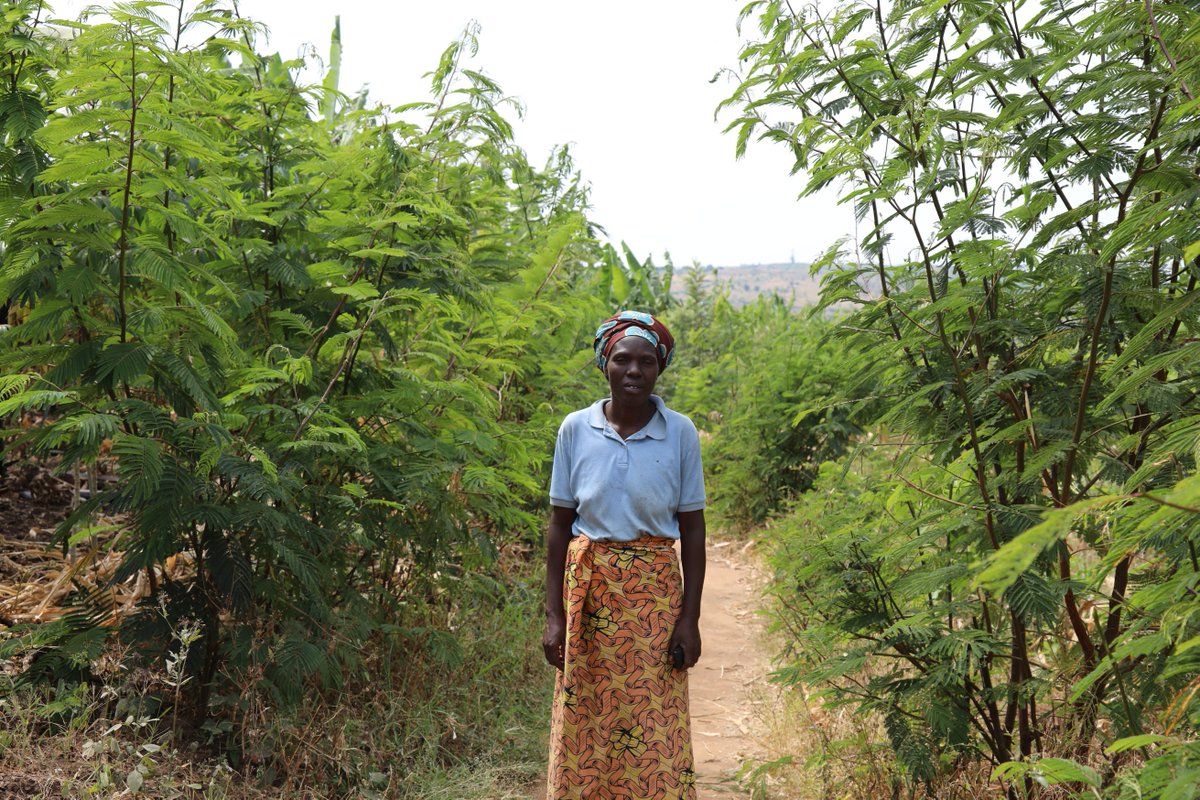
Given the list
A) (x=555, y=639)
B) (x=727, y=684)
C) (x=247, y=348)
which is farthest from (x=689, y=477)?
(x=727, y=684)

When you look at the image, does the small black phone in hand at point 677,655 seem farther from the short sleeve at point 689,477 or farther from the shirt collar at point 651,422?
the shirt collar at point 651,422

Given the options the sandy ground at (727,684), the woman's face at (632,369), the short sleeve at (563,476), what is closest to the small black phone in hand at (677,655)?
the short sleeve at (563,476)

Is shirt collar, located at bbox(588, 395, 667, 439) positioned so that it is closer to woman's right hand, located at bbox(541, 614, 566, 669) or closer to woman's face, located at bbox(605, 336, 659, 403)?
woman's face, located at bbox(605, 336, 659, 403)

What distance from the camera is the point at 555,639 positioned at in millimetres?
3449

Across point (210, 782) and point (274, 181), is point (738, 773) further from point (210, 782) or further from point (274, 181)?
point (274, 181)

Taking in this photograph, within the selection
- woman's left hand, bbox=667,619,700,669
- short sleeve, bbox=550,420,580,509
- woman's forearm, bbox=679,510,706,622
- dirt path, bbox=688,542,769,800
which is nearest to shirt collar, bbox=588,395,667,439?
short sleeve, bbox=550,420,580,509

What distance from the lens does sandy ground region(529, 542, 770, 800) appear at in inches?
203

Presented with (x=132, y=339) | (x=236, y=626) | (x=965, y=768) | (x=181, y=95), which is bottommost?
(x=965, y=768)

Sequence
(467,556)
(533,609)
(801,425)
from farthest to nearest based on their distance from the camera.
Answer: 1. (801,425)
2. (533,609)
3. (467,556)

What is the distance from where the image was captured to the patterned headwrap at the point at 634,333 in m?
3.39

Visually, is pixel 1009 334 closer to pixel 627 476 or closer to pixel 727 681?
pixel 627 476

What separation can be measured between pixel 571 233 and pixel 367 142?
1643 mm

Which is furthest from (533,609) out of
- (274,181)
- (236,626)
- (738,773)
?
(274,181)

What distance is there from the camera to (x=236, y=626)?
152 inches
